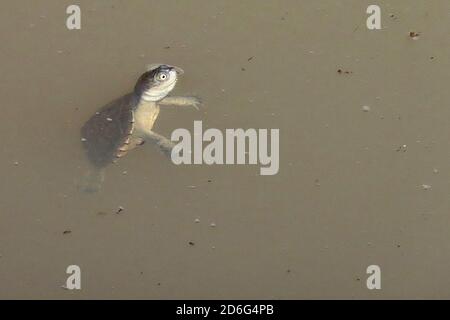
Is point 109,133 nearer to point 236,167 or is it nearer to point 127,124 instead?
point 127,124

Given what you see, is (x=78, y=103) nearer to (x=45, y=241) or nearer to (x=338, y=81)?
(x=45, y=241)

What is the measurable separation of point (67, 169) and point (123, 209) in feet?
0.56

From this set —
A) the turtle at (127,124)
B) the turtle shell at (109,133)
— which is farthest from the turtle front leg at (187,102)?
the turtle shell at (109,133)

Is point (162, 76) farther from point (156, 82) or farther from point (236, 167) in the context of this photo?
point (236, 167)

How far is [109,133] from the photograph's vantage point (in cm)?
143

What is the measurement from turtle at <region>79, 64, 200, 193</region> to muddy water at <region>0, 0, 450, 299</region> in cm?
2

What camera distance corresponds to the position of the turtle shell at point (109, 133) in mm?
1417

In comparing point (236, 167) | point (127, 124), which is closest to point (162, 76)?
point (127, 124)

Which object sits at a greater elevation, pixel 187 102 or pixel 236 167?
pixel 187 102

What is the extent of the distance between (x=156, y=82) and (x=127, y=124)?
5.5 inches

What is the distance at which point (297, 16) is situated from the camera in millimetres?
1418

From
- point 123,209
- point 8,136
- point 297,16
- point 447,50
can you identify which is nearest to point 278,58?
point 297,16

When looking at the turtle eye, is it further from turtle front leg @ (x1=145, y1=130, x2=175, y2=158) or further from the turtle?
turtle front leg @ (x1=145, y1=130, x2=175, y2=158)

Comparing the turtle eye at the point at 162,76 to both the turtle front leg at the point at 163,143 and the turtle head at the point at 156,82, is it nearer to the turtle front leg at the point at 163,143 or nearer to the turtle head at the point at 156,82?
the turtle head at the point at 156,82
